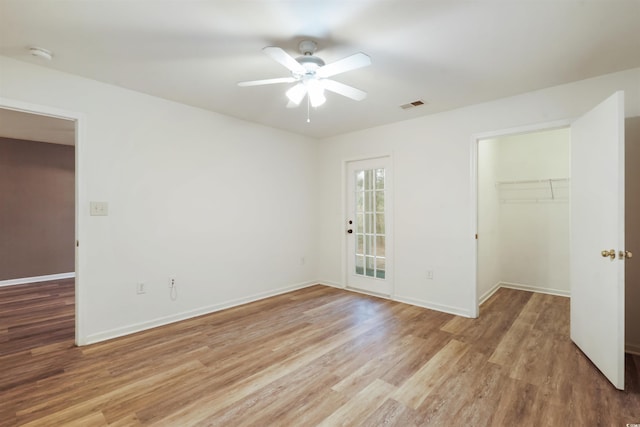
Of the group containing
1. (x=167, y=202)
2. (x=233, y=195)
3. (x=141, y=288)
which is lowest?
(x=141, y=288)

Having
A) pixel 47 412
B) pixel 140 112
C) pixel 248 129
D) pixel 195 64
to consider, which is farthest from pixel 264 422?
pixel 248 129

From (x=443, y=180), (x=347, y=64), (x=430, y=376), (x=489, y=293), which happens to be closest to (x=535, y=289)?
(x=489, y=293)

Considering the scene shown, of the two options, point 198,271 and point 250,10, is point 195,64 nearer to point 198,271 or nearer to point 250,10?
point 250,10

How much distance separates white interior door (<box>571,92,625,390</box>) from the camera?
81.2 inches

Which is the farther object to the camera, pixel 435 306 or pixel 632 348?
pixel 435 306

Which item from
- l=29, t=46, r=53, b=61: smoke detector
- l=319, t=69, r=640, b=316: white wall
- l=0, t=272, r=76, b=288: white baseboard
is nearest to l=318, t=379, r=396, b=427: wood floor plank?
A: l=319, t=69, r=640, b=316: white wall

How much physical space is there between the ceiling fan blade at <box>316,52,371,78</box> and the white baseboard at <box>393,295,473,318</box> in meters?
3.01

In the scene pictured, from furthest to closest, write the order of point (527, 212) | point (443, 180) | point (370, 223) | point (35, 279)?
1. point (35, 279)
2. point (527, 212)
3. point (370, 223)
4. point (443, 180)

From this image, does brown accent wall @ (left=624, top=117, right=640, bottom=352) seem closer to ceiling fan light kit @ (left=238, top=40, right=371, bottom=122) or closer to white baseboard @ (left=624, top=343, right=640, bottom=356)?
white baseboard @ (left=624, top=343, right=640, bottom=356)

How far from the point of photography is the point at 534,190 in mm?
4605

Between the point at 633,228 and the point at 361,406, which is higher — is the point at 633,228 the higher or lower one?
the higher one

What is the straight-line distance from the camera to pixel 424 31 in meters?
2.02

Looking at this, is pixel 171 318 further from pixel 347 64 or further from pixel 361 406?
pixel 347 64

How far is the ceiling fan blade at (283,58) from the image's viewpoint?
184 cm
